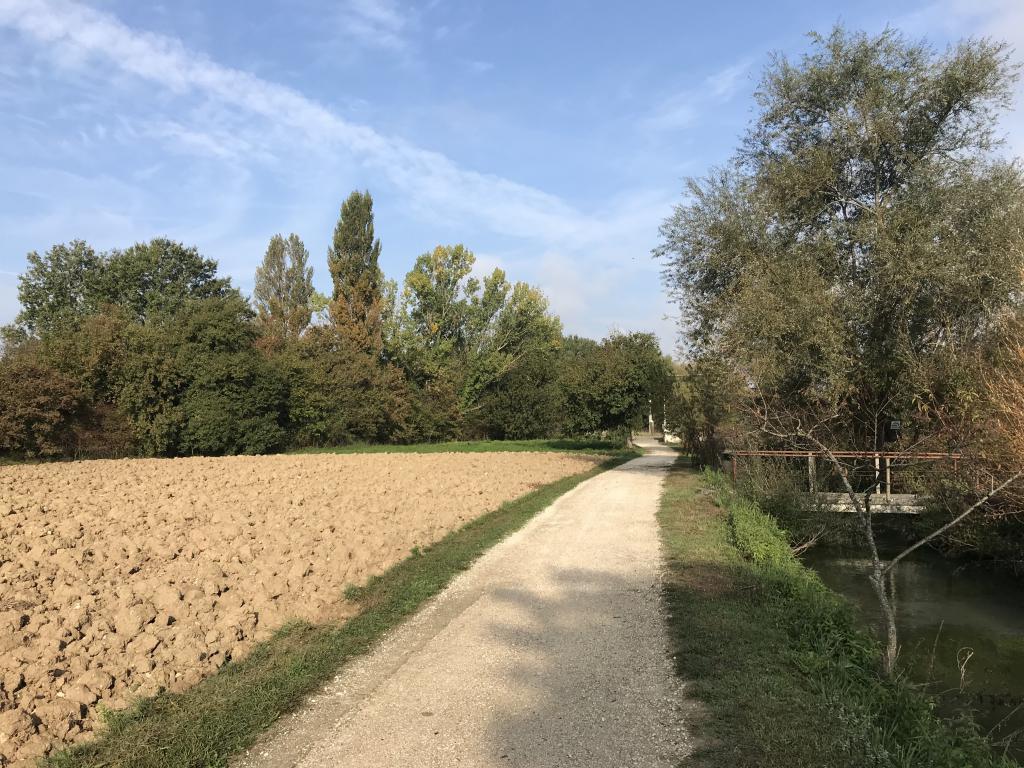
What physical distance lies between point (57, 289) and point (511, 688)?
5466 centimetres

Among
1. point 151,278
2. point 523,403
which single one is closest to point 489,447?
point 523,403

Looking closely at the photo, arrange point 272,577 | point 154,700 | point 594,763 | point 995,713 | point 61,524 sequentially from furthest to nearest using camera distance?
point 61,524
point 272,577
point 995,713
point 154,700
point 594,763

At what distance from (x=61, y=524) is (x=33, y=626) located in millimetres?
4867

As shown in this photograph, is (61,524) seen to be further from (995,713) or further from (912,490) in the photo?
(912,490)

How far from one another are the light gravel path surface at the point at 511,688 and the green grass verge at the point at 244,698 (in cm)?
21

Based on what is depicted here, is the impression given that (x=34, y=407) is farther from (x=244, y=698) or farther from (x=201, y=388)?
(x=244, y=698)

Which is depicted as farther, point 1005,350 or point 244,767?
point 1005,350

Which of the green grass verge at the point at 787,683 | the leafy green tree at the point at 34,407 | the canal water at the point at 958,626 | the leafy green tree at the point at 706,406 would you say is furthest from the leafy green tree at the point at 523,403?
the green grass verge at the point at 787,683

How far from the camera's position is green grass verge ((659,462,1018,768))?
4309 millimetres

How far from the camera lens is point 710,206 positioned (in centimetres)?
1948

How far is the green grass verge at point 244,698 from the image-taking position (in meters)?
4.42

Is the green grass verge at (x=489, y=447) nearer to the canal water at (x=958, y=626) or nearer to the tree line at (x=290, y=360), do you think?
the tree line at (x=290, y=360)

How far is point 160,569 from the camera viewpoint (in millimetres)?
8516

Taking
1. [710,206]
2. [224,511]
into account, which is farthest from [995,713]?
[710,206]
